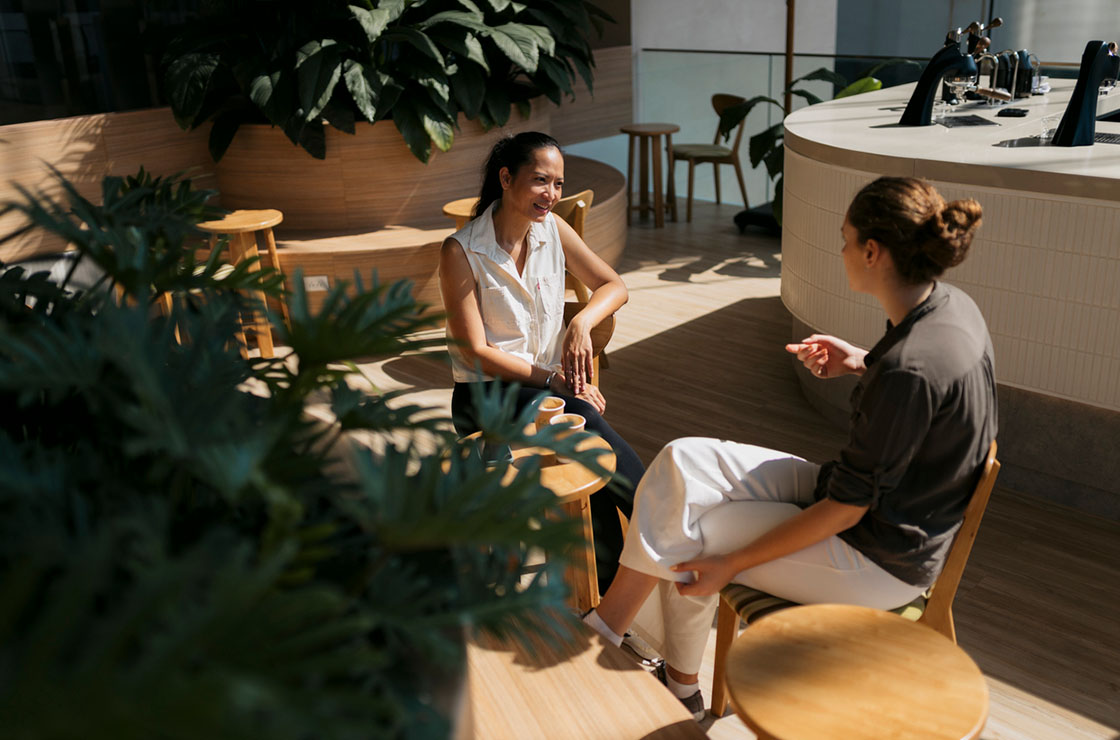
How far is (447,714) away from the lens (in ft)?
2.57

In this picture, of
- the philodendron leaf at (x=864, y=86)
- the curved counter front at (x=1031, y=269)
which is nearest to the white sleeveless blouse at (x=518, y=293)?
the curved counter front at (x=1031, y=269)

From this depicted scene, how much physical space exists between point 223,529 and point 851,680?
1005 mm

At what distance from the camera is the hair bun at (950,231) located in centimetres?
159

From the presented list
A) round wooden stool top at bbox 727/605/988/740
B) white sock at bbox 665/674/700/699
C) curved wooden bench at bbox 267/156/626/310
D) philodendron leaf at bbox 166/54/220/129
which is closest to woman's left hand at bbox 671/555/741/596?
round wooden stool top at bbox 727/605/988/740

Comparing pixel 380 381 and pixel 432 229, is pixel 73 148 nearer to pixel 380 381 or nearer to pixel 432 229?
pixel 432 229

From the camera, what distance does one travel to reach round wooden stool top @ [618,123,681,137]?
639 centimetres

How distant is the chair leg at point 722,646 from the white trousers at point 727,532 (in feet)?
0.09

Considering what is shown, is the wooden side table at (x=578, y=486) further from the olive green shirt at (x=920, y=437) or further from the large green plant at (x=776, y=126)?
the large green plant at (x=776, y=126)

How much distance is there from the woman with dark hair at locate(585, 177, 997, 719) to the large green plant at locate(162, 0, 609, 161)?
3507mm

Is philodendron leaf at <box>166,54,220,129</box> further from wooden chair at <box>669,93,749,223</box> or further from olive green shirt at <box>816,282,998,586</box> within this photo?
olive green shirt at <box>816,282,998,586</box>

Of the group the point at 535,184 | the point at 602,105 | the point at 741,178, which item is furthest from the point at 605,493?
the point at 602,105

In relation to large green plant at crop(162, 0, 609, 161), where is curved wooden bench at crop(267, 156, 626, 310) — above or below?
below

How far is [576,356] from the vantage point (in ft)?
8.14

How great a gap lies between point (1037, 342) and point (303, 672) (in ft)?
8.50
